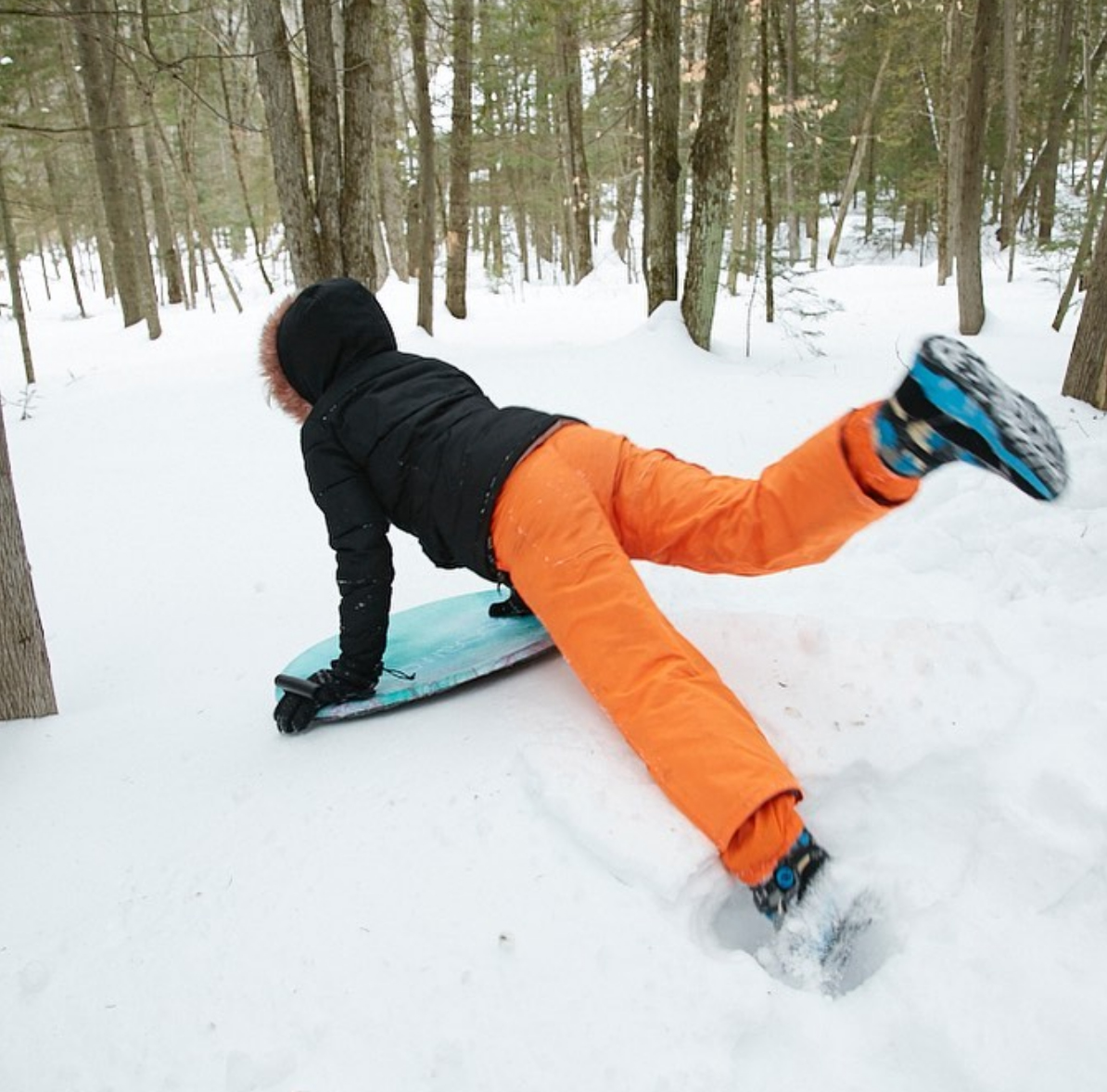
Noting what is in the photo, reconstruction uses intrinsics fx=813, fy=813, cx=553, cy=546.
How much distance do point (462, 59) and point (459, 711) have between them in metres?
9.78

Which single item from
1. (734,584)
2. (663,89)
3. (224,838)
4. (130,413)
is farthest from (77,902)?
(663,89)

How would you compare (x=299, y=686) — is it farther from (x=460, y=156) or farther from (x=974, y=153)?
(x=460, y=156)

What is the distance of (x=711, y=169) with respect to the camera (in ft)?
23.7

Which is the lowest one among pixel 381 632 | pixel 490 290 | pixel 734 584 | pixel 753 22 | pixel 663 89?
pixel 490 290

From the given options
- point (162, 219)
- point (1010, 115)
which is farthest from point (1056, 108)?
point (162, 219)

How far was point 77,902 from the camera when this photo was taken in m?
1.89

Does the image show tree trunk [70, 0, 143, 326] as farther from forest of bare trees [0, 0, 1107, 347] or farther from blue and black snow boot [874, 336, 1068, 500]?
blue and black snow boot [874, 336, 1068, 500]

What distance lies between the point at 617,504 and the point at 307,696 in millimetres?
1098

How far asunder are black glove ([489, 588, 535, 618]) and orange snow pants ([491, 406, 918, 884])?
0.63 m

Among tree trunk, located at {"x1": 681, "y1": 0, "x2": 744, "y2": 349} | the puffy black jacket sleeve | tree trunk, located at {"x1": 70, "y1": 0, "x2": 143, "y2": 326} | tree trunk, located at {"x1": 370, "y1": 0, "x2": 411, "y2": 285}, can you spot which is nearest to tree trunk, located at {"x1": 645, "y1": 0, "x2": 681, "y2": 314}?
tree trunk, located at {"x1": 681, "y1": 0, "x2": 744, "y2": 349}

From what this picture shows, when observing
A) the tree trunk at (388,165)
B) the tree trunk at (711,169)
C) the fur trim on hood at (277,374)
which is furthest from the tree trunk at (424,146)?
the fur trim on hood at (277,374)

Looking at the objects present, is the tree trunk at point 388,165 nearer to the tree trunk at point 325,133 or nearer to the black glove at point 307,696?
the tree trunk at point 325,133

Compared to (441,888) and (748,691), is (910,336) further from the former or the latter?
(441,888)

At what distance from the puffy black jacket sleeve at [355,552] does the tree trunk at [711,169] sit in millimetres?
5890
